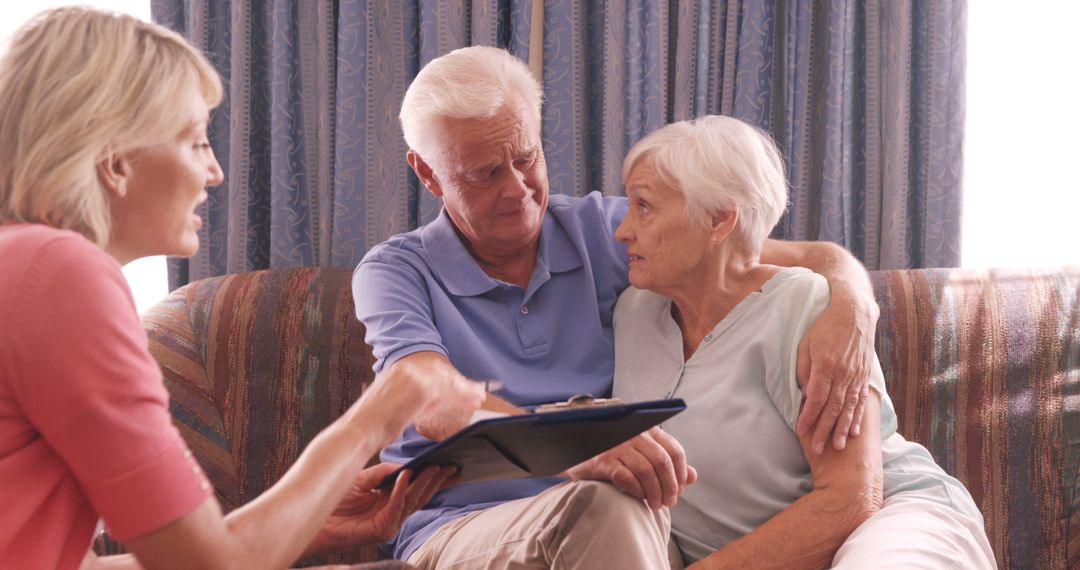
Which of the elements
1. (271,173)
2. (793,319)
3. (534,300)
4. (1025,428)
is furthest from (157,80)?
(1025,428)

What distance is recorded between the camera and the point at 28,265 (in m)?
0.98

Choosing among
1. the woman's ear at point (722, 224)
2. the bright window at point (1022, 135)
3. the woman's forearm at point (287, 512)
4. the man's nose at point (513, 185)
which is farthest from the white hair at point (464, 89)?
the bright window at point (1022, 135)

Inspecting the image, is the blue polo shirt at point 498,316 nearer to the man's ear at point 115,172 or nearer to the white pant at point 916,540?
the white pant at point 916,540

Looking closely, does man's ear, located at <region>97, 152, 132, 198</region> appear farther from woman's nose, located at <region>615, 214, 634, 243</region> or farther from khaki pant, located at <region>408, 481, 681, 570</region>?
woman's nose, located at <region>615, 214, 634, 243</region>

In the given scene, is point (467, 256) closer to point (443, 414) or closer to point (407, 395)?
point (443, 414)

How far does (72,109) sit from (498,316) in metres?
1.08

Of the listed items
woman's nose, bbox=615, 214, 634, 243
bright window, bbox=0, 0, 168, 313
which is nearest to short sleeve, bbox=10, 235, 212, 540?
woman's nose, bbox=615, 214, 634, 243

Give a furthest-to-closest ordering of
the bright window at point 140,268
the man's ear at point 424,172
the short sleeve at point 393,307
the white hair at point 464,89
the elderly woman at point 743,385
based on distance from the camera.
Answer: the bright window at point 140,268
the man's ear at point 424,172
the white hair at point 464,89
the short sleeve at point 393,307
the elderly woman at point 743,385

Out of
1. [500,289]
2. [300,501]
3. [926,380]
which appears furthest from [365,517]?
[926,380]

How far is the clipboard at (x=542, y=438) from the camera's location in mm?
1225

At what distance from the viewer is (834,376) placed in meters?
1.73

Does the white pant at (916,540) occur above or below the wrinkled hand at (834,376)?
below

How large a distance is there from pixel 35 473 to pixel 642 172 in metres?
1.27

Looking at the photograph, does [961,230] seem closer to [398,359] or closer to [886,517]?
[886,517]
